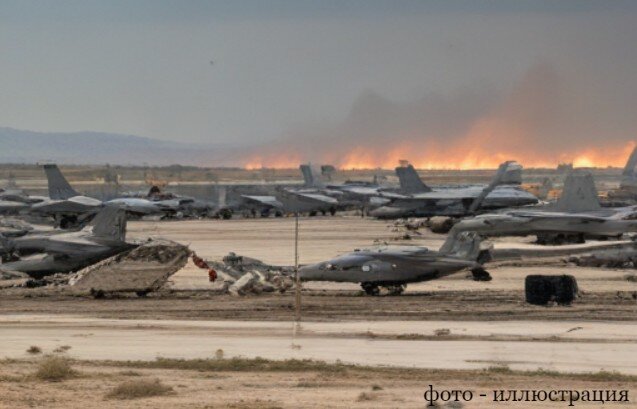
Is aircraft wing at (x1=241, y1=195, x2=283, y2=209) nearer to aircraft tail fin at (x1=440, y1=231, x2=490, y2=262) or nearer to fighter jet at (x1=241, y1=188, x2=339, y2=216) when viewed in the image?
fighter jet at (x1=241, y1=188, x2=339, y2=216)

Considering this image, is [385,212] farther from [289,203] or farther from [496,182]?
[289,203]

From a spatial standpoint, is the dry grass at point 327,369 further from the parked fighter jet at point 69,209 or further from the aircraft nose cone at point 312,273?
the parked fighter jet at point 69,209

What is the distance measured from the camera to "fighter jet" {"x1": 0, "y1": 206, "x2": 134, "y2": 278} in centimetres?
6062

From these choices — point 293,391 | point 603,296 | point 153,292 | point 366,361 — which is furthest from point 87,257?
point 293,391

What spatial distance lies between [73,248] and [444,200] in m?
60.9

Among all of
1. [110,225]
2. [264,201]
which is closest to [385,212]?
[264,201]

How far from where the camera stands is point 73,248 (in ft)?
199

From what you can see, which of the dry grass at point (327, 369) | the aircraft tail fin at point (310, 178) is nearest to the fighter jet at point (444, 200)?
the aircraft tail fin at point (310, 178)

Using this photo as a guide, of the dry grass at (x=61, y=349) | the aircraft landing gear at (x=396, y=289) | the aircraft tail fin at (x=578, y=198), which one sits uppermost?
the aircraft tail fin at (x=578, y=198)

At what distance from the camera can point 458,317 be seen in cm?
4550

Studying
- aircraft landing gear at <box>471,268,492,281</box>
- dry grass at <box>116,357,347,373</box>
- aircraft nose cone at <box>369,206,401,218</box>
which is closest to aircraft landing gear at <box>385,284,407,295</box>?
aircraft landing gear at <box>471,268,492,281</box>

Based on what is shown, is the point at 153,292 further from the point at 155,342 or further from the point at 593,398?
the point at 593,398

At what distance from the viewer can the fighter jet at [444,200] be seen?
11569 cm

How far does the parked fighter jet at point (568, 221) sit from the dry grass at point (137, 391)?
4895 cm
